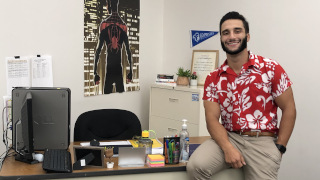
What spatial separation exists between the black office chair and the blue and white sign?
5.71 feet

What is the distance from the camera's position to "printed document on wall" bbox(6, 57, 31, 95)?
326cm

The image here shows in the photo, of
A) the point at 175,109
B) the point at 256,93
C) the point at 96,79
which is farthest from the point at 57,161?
the point at 175,109

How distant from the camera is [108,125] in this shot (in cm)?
303

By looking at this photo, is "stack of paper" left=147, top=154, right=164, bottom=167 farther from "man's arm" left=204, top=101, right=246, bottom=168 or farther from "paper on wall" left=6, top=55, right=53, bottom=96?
"paper on wall" left=6, top=55, right=53, bottom=96

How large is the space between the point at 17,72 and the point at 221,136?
1959 millimetres

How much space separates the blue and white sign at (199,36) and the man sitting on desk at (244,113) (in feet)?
6.21

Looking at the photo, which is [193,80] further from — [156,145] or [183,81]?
[156,145]

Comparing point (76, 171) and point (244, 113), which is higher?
point (244, 113)

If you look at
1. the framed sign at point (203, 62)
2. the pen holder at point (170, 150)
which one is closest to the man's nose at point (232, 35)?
the pen holder at point (170, 150)

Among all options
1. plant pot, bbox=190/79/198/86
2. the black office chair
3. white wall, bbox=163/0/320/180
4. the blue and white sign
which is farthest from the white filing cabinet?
the black office chair

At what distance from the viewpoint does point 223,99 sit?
2.45 metres

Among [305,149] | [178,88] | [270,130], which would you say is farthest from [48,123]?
[305,149]

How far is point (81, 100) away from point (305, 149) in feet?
7.56

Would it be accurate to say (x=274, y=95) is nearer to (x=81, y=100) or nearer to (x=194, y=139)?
(x=194, y=139)
